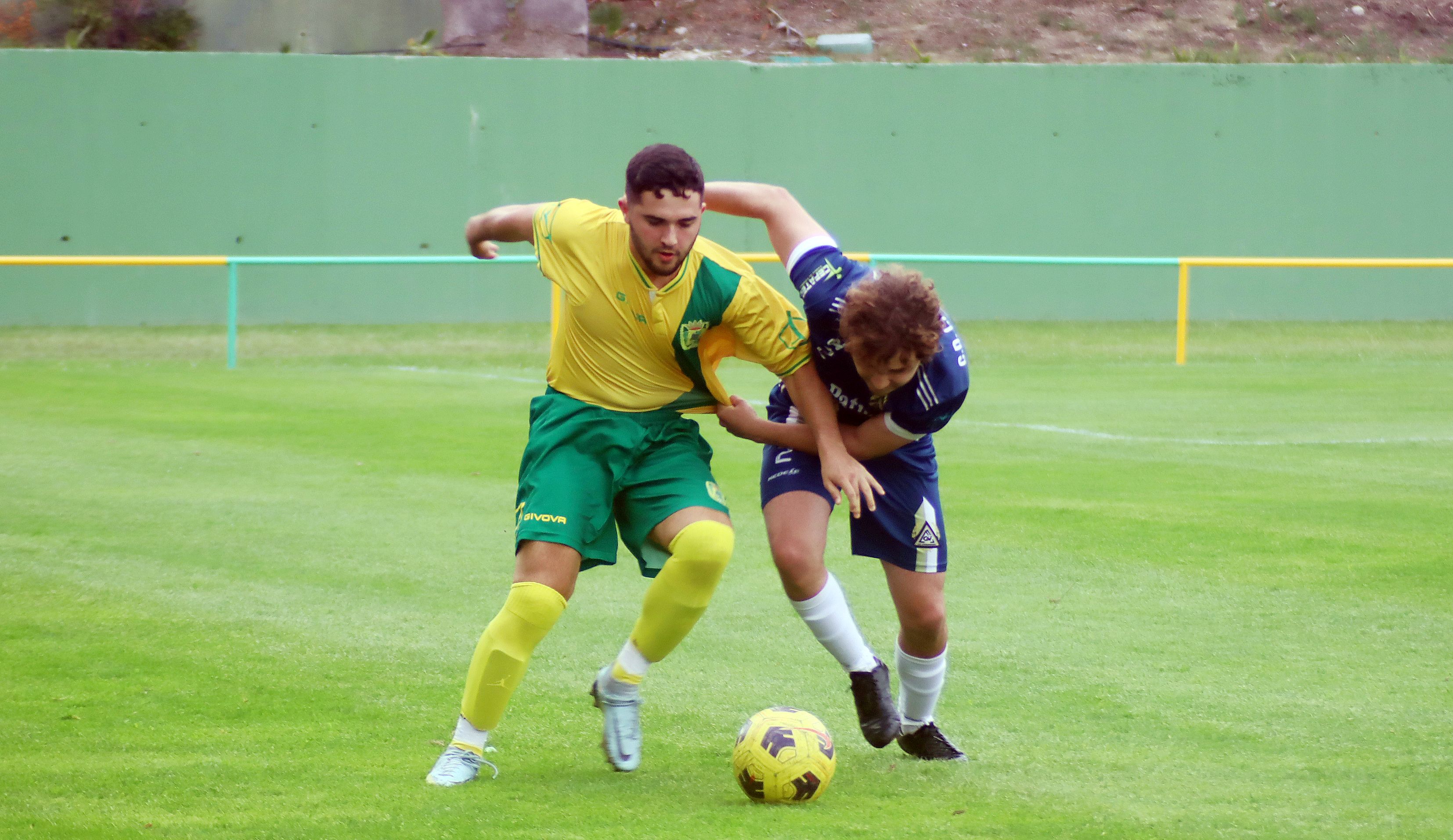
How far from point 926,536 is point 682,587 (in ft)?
2.53

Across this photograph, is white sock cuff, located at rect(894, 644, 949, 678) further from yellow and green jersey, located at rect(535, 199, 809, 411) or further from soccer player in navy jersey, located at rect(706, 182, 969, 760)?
yellow and green jersey, located at rect(535, 199, 809, 411)

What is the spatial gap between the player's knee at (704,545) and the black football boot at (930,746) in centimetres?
77

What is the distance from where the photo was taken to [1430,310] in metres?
23.6

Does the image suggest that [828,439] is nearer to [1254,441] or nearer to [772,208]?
[772,208]

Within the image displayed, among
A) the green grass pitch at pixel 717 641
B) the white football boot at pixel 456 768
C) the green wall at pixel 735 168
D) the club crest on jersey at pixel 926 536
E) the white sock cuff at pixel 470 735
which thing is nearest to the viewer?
the green grass pitch at pixel 717 641

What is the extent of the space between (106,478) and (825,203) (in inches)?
599

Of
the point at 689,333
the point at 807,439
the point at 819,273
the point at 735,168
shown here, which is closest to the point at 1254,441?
the point at 807,439

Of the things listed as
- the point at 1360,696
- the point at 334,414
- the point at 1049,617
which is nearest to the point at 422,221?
the point at 334,414

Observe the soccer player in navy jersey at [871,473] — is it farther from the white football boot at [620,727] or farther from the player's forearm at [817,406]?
the white football boot at [620,727]

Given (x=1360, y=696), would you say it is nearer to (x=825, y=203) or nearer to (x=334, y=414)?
(x=334, y=414)

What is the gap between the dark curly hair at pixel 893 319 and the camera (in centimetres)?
411

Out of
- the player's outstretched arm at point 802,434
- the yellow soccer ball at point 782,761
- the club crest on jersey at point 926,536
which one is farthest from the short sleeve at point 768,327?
the yellow soccer ball at point 782,761

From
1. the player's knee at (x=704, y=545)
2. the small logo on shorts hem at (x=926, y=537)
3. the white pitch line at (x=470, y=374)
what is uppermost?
the player's knee at (x=704, y=545)

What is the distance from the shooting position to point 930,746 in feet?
14.9
